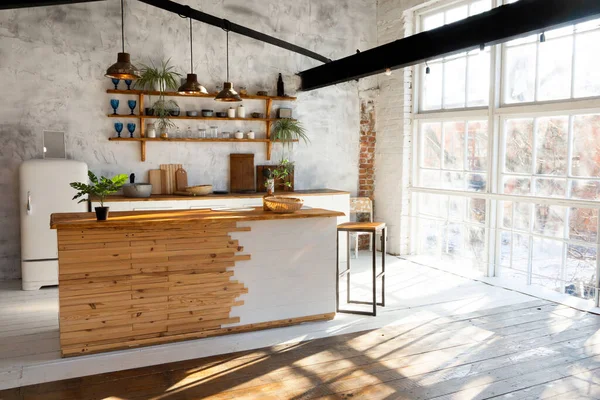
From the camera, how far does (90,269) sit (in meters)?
4.13

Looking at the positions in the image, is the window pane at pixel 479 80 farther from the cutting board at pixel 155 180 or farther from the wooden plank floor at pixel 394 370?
the cutting board at pixel 155 180

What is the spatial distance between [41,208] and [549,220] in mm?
5634

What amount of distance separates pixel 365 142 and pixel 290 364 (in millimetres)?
5068

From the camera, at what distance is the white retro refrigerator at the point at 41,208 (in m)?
5.99

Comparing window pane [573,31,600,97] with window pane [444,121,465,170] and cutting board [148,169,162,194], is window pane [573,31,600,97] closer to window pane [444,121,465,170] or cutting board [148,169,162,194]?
window pane [444,121,465,170]

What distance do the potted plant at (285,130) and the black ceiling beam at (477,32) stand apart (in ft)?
5.39

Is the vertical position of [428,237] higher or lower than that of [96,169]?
lower

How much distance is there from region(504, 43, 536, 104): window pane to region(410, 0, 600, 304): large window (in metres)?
Answer: 0.01

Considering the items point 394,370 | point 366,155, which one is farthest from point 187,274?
point 366,155

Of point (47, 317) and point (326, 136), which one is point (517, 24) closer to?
point (326, 136)

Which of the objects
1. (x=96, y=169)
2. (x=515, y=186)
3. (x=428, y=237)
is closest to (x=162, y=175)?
(x=96, y=169)

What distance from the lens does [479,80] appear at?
6641 mm

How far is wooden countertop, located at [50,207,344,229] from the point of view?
13.5 feet

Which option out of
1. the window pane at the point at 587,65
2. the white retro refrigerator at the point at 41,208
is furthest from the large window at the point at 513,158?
the white retro refrigerator at the point at 41,208
